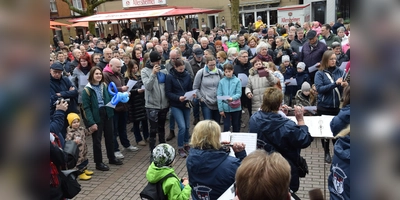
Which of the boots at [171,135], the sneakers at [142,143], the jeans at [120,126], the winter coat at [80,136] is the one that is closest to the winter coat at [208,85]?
the boots at [171,135]

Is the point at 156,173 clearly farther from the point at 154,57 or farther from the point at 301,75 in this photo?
the point at 301,75

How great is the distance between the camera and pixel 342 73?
4.99 meters

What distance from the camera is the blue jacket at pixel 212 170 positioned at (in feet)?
8.80

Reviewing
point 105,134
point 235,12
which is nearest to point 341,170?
point 105,134

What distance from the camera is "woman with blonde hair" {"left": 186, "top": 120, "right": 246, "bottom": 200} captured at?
8.82 ft

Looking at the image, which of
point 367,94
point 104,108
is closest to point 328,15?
point 104,108

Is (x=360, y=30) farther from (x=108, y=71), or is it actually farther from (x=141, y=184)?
(x=108, y=71)

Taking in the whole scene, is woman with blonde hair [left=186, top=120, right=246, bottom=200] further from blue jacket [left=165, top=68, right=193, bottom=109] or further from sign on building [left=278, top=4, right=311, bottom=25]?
sign on building [left=278, top=4, right=311, bottom=25]

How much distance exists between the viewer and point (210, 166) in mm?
2699

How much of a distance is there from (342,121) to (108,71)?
4.09m

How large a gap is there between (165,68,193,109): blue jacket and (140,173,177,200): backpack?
2851 mm

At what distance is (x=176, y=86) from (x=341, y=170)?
→ 377cm

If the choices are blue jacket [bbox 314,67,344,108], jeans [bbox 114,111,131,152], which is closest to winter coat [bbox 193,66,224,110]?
jeans [bbox 114,111,131,152]

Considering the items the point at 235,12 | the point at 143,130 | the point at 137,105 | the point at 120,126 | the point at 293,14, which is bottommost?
the point at 143,130
